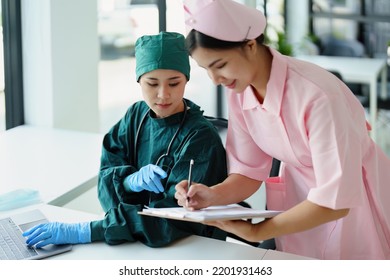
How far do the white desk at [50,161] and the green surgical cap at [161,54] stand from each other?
0.58 metres

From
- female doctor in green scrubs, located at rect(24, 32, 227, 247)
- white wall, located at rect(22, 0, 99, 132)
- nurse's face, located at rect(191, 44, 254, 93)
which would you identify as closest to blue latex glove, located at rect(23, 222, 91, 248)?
female doctor in green scrubs, located at rect(24, 32, 227, 247)

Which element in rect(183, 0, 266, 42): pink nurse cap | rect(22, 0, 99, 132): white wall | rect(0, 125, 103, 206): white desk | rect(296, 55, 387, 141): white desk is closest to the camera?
rect(183, 0, 266, 42): pink nurse cap

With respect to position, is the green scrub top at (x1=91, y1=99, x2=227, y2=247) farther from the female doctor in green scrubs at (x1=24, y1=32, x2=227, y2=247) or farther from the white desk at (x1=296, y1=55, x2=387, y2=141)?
the white desk at (x1=296, y1=55, x2=387, y2=141)

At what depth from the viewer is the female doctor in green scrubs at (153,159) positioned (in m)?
1.68

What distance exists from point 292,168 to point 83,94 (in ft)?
5.10

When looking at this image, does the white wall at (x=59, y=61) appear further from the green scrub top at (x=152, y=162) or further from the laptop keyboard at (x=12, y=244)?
the laptop keyboard at (x=12, y=244)

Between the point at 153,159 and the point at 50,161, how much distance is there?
74 centimetres

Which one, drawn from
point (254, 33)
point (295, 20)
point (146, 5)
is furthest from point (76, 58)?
point (295, 20)

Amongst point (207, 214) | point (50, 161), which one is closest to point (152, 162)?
point (207, 214)

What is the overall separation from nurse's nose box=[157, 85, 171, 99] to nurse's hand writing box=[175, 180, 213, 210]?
0.88 ft

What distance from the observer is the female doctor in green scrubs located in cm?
168

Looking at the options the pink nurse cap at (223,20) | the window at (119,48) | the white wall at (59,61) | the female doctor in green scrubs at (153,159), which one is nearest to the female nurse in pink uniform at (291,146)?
the pink nurse cap at (223,20)

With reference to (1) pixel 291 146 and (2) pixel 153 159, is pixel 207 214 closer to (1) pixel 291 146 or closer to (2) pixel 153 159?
(1) pixel 291 146

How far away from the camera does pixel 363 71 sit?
15.8 feet
